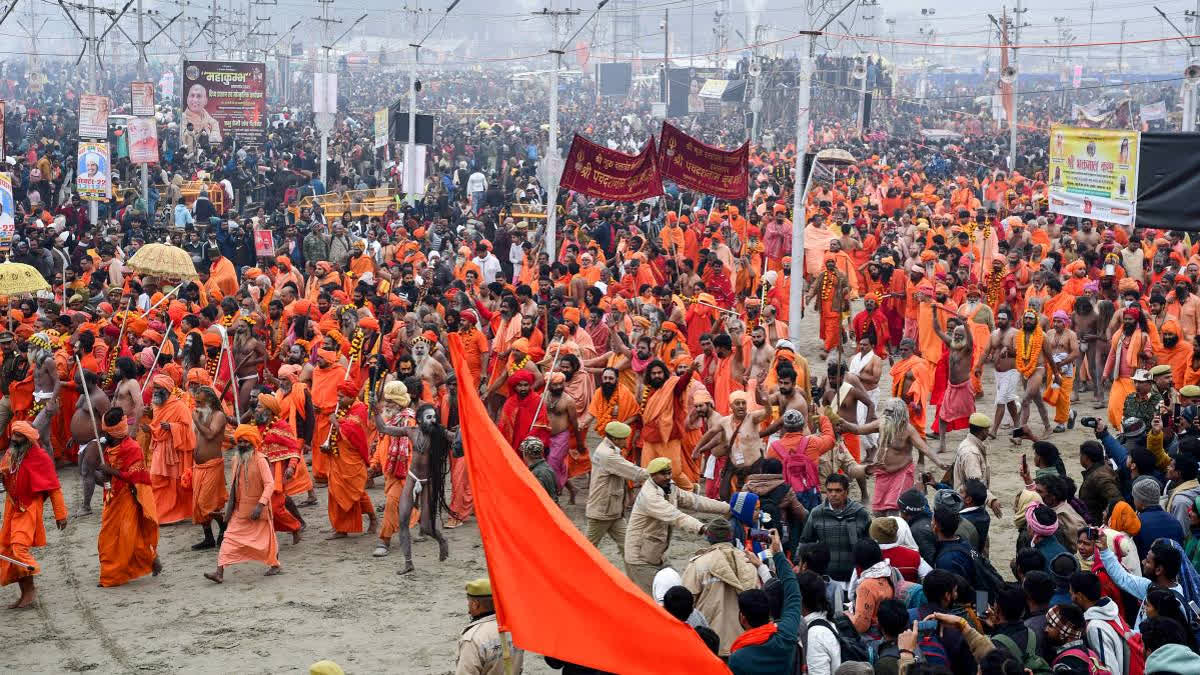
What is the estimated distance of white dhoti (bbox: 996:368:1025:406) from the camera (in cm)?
1227

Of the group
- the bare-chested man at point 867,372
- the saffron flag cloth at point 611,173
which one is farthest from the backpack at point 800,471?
the saffron flag cloth at point 611,173

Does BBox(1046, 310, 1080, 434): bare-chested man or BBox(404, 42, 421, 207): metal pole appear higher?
BBox(404, 42, 421, 207): metal pole

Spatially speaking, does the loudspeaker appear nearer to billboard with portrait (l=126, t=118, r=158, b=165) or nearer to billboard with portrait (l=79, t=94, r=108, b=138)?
billboard with portrait (l=126, t=118, r=158, b=165)

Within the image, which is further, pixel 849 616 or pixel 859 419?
pixel 859 419

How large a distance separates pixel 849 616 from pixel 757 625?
0.83 m

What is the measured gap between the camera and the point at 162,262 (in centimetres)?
1362

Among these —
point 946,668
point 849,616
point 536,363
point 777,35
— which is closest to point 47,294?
point 536,363

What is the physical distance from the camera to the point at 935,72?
394 feet

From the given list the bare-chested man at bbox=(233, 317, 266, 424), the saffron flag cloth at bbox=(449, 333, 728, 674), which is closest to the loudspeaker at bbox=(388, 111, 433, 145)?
the bare-chested man at bbox=(233, 317, 266, 424)

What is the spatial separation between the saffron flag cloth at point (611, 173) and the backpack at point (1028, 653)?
9806mm

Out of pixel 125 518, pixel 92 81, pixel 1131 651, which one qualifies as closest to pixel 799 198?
pixel 125 518

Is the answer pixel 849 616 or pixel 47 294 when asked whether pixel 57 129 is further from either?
pixel 849 616

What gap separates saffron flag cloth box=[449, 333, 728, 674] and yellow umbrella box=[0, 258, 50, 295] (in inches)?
330

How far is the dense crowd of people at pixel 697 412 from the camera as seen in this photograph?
20.8ft
